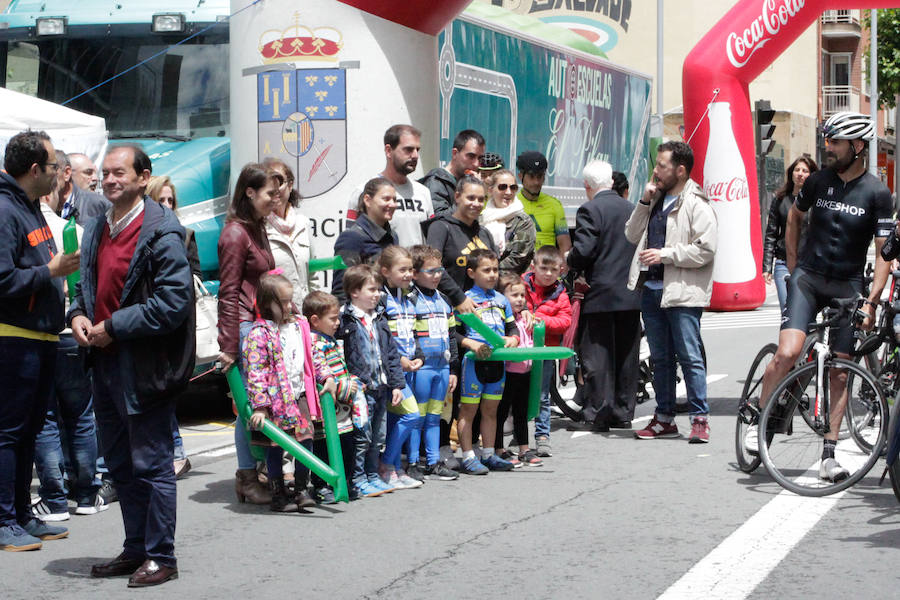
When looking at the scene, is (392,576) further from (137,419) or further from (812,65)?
(812,65)

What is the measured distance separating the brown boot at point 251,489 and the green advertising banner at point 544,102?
16.5 feet

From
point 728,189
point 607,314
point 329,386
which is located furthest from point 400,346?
point 728,189

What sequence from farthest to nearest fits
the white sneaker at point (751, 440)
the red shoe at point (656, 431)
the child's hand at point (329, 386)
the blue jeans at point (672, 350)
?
the red shoe at point (656, 431) → the blue jeans at point (672, 350) → the white sneaker at point (751, 440) → the child's hand at point (329, 386)

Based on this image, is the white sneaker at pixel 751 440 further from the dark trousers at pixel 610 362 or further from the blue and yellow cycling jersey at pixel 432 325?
the dark trousers at pixel 610 362

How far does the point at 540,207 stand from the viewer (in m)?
10.9

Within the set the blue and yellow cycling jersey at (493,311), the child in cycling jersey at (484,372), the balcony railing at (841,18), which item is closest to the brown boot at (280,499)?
the child in cycling jersey at (484,372)

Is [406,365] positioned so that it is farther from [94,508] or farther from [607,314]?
[607,314]

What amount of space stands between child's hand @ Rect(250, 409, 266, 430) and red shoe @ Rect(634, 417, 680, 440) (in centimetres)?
358

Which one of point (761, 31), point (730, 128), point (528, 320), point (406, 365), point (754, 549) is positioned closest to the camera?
point (754, 549)

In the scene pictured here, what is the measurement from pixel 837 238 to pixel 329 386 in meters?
3.12

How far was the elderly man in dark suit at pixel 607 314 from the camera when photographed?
32.6 ft

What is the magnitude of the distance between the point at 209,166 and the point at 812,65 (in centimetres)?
3849

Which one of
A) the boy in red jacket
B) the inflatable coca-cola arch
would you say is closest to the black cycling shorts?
the boy in red jacket

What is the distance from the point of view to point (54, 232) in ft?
23.4
